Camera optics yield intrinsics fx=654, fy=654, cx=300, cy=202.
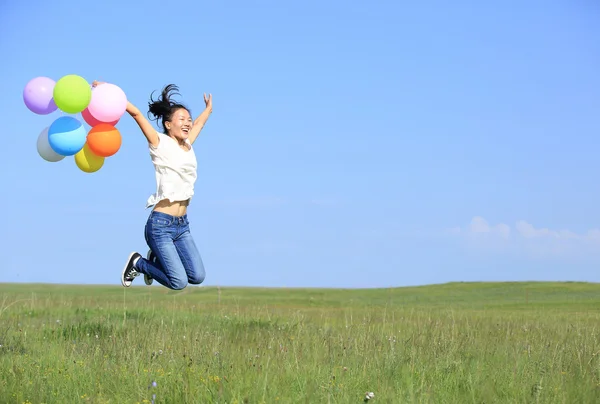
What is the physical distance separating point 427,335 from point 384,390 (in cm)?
427

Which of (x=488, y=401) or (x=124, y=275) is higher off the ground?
(x=124, y=275)

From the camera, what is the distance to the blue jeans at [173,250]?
8430 millimetres

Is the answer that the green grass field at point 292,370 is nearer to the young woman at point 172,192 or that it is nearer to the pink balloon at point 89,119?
the young woman at point 172,192

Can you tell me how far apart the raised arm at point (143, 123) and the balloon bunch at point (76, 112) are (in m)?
0.13

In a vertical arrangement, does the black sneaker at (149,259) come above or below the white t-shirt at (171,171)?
below

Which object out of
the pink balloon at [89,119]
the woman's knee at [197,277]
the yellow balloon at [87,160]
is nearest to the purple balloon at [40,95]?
the pink balloon at [89,119]

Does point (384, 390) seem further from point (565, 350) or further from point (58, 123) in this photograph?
point (58, 123)

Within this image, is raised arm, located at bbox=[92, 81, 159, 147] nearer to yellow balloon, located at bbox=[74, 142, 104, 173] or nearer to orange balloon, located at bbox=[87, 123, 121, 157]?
orange balloon, located at bbox=[87, 123, 121, 157]

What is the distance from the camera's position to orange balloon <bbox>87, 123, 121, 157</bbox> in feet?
28.1

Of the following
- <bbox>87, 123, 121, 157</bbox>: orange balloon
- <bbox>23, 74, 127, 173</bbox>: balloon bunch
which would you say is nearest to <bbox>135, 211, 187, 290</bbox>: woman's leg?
<bbox>87, 123, 121, 157</bbox>: orange balloon

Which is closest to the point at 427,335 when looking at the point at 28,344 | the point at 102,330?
the point at 102,330

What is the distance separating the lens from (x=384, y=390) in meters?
5.71

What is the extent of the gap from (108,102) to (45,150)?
1252 mm

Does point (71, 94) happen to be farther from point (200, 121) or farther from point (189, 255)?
point (189, 255)
